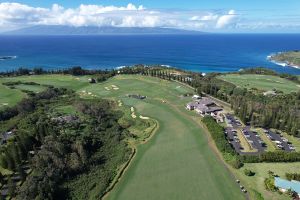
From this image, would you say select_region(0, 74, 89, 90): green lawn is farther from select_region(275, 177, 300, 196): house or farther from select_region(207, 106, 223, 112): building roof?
select_region(275, 177, 300, 196): house

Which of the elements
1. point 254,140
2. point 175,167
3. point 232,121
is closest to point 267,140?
point 254,140

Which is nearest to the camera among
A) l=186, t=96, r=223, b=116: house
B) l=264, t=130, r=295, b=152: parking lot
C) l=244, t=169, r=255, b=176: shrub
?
l=244, t=169, r=255, b=176: shrub

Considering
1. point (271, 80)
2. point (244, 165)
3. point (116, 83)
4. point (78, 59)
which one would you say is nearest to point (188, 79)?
point (116, 83)

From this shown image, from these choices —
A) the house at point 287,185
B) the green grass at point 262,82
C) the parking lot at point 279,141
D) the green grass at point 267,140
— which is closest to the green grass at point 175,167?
the house at point 287,185

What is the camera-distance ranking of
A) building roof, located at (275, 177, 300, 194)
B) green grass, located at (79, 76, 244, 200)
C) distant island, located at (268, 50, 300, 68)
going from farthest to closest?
distant island, located at (268, 50, 300, 68) < green grass, located at (79, 76, 244, 200) < building roof, located at (275, 177, 300, 194)

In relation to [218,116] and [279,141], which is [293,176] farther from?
[218,116]

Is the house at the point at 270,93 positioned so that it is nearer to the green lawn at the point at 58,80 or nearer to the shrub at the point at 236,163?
the shrub at the point at 236,163

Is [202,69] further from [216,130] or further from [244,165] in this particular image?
[244,165]

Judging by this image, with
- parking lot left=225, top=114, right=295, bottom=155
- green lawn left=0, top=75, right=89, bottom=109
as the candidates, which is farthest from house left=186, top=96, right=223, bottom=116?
green lawn left=0, top=75, right=89, bottom=109
